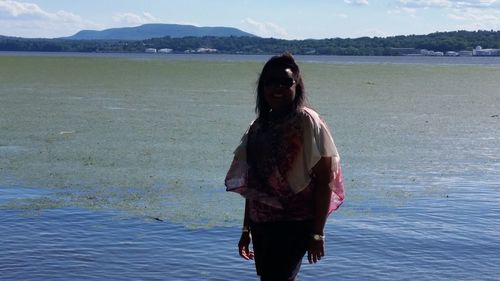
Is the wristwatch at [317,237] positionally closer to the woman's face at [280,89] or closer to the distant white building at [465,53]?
the woman's face at [280,89]

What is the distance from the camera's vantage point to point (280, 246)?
384cm

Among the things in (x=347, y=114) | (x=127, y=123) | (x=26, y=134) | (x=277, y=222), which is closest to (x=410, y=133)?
(x=347, y=114)

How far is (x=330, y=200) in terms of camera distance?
3.75 meters

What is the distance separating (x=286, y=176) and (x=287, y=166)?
5cm

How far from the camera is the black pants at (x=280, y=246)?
381 centimetres

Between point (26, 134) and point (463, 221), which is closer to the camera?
point (463, 221)

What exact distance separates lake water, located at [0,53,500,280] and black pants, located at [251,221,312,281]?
244cm

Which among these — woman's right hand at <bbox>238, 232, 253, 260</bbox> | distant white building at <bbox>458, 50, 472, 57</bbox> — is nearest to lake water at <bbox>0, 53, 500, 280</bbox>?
woman's right hand at <bbox>238, 232, 253, 260</bbox>

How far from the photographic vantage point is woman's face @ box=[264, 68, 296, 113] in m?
3.79

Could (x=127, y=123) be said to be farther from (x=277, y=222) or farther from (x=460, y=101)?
(x=277, y=222)

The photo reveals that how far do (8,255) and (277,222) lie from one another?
11.4 feet

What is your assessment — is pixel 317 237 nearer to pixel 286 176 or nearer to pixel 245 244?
pixel 286 176

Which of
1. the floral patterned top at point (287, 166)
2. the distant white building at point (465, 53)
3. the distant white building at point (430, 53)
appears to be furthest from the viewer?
the distant white building at point (430, 53)

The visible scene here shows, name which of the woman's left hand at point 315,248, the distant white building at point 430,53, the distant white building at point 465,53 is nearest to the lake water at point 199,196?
the woman's left hand at point 315,248
